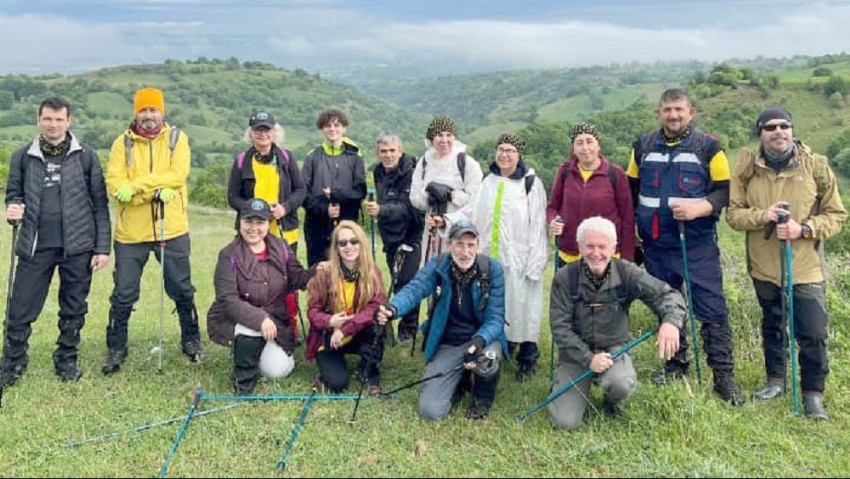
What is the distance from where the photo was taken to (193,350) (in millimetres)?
8164

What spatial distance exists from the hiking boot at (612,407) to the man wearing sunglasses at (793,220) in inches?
67.6

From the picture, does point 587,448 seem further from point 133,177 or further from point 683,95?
point 133,177

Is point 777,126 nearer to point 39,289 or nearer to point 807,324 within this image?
point 807,324

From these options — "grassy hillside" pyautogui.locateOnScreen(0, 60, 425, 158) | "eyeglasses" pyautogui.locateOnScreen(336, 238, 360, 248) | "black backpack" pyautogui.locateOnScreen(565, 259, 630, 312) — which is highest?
"grassy hillside" pyautogui.locateOnScreen(0, 60, 425, 158)

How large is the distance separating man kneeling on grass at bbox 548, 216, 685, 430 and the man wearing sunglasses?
1104 millimetres

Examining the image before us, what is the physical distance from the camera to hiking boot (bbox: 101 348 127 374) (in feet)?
25.1

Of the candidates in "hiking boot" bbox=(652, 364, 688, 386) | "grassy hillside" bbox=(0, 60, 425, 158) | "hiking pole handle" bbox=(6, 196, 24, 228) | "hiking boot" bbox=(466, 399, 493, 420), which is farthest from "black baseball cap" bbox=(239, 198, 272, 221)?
"grassy hillside" bbox=(0, 60, 425, 158)

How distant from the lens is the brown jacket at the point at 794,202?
6.23m

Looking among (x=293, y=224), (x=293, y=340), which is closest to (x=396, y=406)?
(x=293, y=340)

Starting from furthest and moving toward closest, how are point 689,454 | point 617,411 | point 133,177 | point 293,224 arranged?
point 293,224
point 133,177
point 617,411
point 689,454

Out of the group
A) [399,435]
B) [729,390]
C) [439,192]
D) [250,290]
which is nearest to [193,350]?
[250,290]

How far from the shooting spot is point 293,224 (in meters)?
8.20

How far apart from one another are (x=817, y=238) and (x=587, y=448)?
9.30 ft

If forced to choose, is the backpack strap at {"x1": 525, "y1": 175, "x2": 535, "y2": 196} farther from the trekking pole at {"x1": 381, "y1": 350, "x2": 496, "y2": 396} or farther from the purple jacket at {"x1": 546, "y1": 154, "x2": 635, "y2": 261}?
the trekking pole at {"x1": 381, "y1": 350, "x2": 496, "y2": 396}
